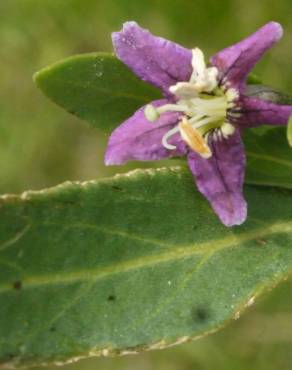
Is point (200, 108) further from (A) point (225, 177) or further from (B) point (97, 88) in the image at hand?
(B) point (97, 88)

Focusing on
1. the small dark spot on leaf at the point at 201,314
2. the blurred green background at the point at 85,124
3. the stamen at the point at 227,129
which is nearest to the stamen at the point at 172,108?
the stamen at the point at 227,129

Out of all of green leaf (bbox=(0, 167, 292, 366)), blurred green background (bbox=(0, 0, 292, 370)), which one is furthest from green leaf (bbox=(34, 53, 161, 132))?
blurred green background (bbox=(0, 0, 292, 370))

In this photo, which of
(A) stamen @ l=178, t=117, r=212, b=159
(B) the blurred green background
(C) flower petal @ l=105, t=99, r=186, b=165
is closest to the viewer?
(A) stamen @ l=178, t=117, r=212, b=159

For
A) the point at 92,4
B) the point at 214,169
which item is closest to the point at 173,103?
the point at 214,169

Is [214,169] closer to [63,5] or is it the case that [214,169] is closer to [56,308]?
[56,308]

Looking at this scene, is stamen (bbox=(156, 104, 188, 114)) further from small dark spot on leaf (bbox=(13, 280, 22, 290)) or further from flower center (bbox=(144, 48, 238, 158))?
small dark spot on leaf (bbox=(13, 280, 22, 290))

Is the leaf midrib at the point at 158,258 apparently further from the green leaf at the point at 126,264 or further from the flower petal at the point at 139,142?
the flower petal at the point at 139,142

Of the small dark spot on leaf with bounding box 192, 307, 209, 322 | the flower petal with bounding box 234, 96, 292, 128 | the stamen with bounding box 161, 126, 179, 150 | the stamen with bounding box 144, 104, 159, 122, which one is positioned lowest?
the small dark spot on leaf with bounding box 192, 307, 209, 322

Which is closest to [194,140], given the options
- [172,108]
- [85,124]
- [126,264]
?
[172,108]
